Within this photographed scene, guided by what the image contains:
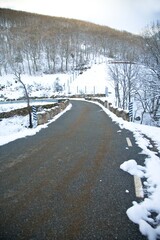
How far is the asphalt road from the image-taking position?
334 centimetres

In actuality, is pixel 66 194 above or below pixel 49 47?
below

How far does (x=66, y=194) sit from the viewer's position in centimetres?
Result: 450

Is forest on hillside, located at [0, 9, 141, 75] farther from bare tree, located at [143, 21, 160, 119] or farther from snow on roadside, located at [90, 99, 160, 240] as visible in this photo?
snow on roadside, located at [90, 99, 160, 240]

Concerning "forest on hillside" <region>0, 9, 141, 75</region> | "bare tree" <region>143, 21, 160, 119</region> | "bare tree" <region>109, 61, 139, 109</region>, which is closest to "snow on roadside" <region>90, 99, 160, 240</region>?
"bare tree" <region>143, 21, 160, 119</region>

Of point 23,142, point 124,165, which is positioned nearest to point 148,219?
point 124,165

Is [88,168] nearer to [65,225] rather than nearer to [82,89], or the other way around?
[65,225]

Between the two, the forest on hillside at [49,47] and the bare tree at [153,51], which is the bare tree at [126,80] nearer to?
the bare tree at [153,51]

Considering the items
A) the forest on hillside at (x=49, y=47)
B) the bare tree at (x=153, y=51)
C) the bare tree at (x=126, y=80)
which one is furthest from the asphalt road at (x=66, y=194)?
the forest on hillside at (x=49, y=47)

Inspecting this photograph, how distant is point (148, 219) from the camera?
3557 mm

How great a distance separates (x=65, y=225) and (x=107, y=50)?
426 ft

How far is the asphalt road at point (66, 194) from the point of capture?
3340 millimetres

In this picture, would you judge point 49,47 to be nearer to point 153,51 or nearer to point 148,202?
point 153,51

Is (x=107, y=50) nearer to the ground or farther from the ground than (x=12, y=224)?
farther from the ground

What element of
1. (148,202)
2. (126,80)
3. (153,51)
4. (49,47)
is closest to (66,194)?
(148,202)
